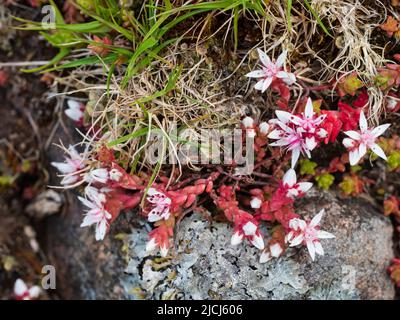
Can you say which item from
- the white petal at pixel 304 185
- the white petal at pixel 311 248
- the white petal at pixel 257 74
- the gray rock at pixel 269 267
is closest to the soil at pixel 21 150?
the gray rock at pixel 269 267

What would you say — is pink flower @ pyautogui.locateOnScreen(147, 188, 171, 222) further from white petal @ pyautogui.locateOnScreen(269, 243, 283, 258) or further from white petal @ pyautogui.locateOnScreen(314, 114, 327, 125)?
white petal @ pyautogui.locateOnScreen(314, 114, 327, 125)

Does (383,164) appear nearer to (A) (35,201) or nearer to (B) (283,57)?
(B) (283,57)

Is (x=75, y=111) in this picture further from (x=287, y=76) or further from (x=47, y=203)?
(x=287, y=76)

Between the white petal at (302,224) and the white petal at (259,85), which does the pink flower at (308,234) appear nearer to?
the white petal at (302,224)

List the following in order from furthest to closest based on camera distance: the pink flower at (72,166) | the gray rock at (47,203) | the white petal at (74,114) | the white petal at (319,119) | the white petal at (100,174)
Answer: the gray rock at (47,203)
the white petal at (74,114)
the pink flower at (72,166)
the white petal at (100,174)
the white petal at (319,119)

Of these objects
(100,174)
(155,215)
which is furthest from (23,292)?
(155,215)
